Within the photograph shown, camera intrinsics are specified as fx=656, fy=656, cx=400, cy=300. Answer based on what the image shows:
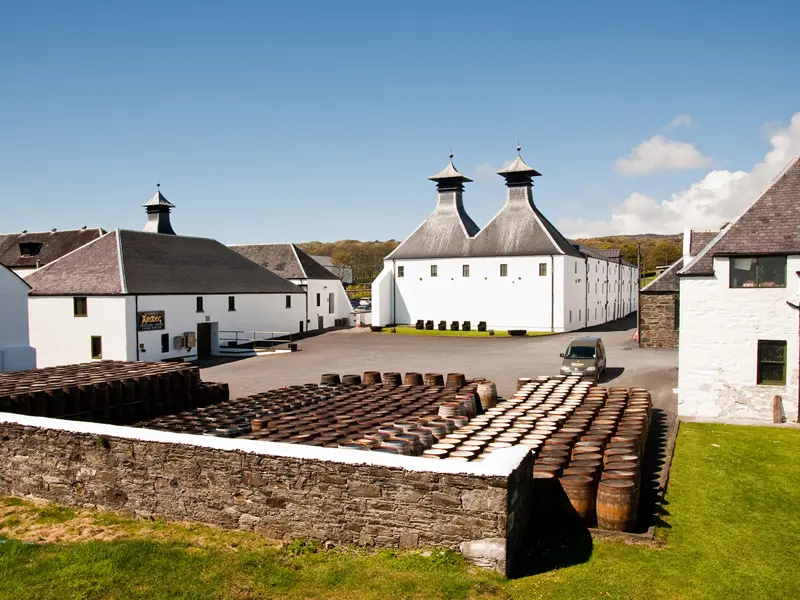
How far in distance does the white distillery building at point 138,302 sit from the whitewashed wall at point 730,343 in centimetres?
2361

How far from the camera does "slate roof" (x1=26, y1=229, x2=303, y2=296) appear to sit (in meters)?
31.6

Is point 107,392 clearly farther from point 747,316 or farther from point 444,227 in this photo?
point 444,227

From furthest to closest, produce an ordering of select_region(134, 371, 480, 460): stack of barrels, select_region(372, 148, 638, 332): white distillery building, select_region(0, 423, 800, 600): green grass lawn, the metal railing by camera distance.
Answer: select_region(372, 148, 638, 332): white distillery building → the metal railing → select_region(134, 371, 480, 460): stack of barrels → select_region(0, 423, 800, 600): green grass lawn

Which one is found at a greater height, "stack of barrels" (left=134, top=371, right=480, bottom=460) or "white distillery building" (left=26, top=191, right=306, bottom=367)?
"white distillery building" (left=26, top=191, right=306, bottom=367)

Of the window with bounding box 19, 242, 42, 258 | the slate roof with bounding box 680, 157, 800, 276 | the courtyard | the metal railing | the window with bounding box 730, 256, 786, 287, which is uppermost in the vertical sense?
the window with bounding box 19, 242, 42, 258

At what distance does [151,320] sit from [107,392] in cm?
1610

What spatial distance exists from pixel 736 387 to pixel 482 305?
31.0 m

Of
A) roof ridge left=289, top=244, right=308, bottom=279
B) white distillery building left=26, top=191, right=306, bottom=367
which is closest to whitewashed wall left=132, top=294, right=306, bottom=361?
white distillery building left=26, top=191, right=306, bottom=367

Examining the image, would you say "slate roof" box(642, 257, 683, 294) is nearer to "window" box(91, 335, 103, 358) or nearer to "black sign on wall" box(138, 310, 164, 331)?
"black sign on wall" box(138, 310, 164, 331)

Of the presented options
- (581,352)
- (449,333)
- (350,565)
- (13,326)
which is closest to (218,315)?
(13,326)

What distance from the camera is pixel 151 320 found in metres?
31.2

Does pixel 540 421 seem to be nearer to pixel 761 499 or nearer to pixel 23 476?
pixel 761 499

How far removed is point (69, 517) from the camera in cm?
1053

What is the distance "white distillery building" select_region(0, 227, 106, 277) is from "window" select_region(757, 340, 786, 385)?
148 feet
